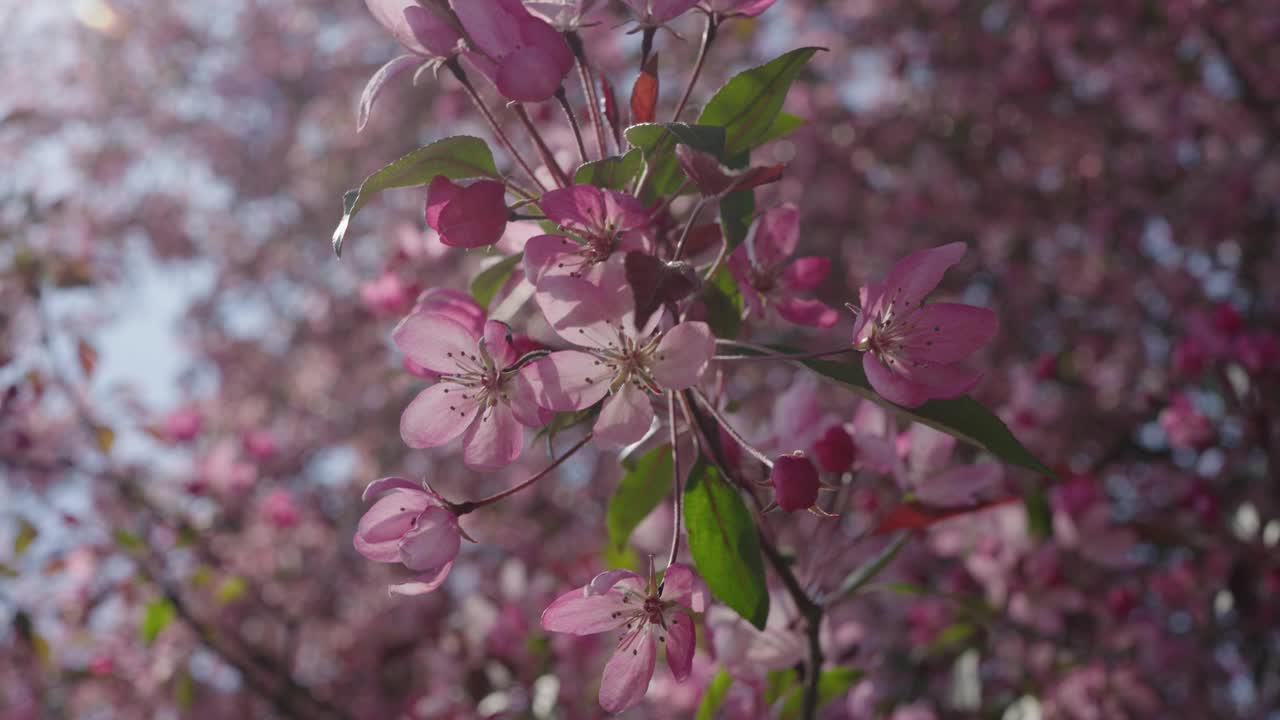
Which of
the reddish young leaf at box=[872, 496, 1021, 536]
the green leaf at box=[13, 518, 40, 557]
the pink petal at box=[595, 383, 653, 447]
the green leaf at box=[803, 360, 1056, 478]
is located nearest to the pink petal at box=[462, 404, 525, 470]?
the pink petal at box=[595, 383, 653, 447]

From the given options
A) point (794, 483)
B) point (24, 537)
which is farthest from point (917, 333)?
point (24, 537)

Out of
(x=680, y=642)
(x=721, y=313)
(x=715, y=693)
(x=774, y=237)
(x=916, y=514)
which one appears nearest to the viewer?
(x=680, y=642)

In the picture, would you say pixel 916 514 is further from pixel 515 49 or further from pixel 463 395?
pixel 515 49

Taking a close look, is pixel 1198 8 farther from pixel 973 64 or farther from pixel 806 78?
pixel 806 78

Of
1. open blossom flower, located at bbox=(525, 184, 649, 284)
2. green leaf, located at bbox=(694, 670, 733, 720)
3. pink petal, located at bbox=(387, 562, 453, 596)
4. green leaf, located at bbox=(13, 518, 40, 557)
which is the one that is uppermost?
open blossom flower, located at bbox=(525, 184, 649, 284)

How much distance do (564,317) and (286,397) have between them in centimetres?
589

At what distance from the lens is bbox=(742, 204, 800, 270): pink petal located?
1196 mm

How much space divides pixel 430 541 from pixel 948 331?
579 mm

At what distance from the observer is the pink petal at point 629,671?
993mm

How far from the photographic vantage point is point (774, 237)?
1.20m

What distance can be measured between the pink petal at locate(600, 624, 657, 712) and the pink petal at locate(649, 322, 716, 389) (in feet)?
0.93

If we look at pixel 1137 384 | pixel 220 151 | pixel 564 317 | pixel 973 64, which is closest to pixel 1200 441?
pixel 1137 384

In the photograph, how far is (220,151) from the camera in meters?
7.06

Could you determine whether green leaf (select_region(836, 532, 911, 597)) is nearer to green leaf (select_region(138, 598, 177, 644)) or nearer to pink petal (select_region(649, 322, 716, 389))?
pink petal (select_region(649, 322, 716, 389))
